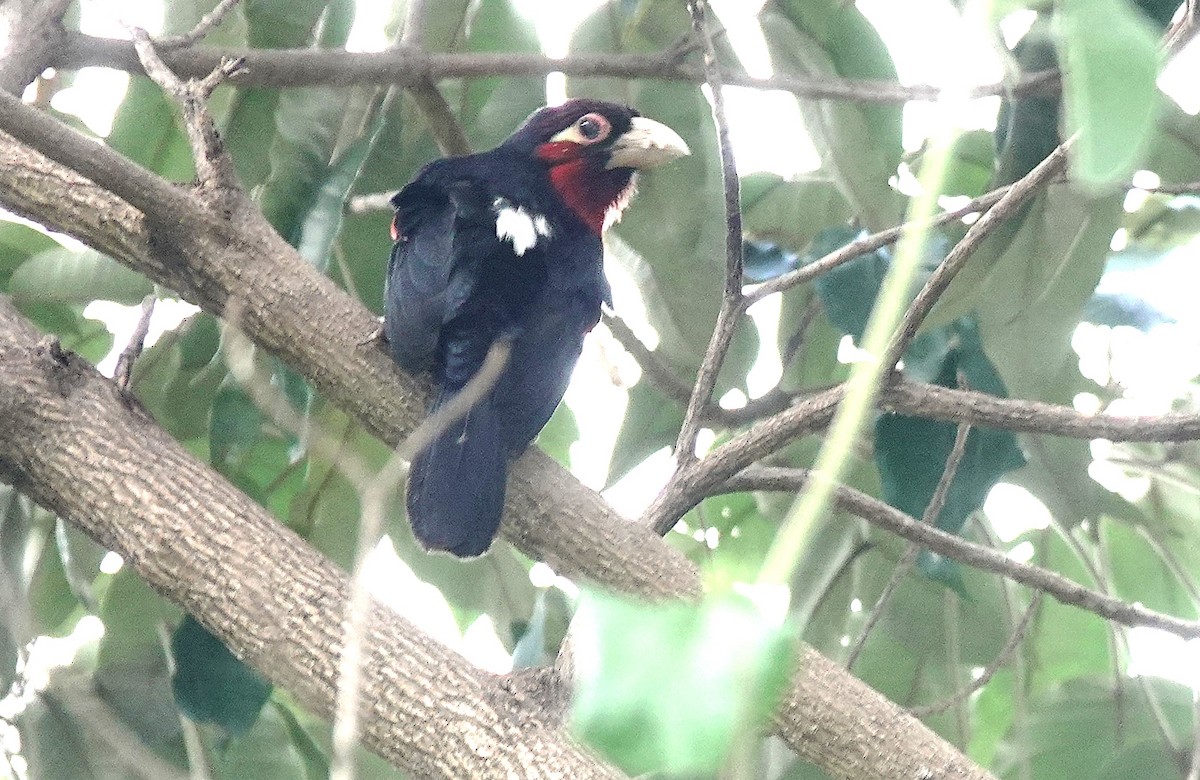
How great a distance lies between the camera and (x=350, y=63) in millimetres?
2754

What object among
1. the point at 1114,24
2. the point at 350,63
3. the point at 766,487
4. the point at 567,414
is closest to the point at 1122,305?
the point at 766,487

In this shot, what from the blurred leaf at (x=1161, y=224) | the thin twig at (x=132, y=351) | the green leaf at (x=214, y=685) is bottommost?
the green leaf at (x=214, y=685)

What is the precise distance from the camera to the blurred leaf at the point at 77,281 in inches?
112

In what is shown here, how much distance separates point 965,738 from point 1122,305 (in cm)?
102

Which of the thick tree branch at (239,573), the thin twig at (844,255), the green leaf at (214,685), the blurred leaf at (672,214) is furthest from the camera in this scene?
the blurred leaf at (672,214)

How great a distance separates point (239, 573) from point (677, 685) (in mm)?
1654

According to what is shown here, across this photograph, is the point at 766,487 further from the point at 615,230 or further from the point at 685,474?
the point at 615,230

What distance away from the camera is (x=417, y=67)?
2.79m

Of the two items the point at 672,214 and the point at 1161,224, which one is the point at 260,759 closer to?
the point at 672,214

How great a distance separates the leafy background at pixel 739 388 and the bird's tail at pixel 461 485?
1.07 feet

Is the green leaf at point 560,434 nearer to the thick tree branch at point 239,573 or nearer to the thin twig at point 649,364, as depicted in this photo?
the thin twig at point 649,364

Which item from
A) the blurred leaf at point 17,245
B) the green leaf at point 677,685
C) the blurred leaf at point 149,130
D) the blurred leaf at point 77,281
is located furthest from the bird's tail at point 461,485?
the green leaf at point 677,685

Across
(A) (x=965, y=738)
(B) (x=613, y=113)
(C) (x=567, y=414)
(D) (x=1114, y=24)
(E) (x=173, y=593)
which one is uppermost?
(B) (x=613, y=113)

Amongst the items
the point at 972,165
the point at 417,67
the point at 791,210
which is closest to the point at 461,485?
the point at 417,67
